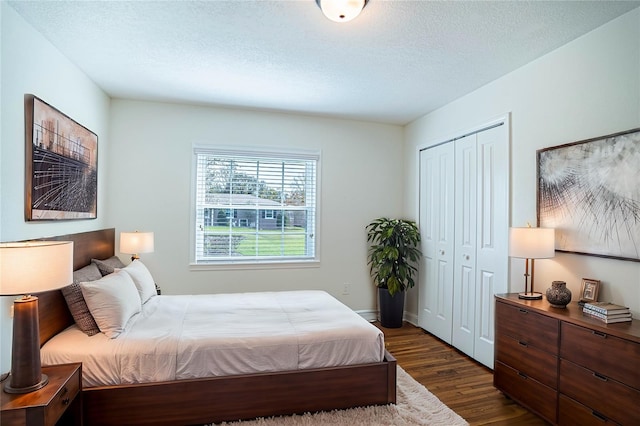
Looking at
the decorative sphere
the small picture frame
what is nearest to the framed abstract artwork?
the small picture frame

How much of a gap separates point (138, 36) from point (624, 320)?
3587mm

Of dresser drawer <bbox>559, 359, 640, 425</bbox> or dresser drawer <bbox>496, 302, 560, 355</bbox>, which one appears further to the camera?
dresser drawer <bbox>496, 302, 560, 355</bbox>

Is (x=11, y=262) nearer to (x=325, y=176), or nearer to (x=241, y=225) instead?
(x=241, y=225)

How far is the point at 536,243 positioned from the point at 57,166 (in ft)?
11.6

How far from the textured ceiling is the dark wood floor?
2636 mm

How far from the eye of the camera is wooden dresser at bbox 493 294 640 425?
1.83 m

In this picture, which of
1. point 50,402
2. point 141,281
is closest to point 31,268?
point 50,402

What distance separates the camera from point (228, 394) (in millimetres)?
2250

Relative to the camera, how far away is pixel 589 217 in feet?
7.81

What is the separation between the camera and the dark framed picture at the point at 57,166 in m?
2.26

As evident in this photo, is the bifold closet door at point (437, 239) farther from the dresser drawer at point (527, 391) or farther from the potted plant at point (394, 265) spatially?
the dresser drawer at point (527, 391)

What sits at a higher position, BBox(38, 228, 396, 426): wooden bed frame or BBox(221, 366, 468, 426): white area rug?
BBox(38, 228, 396, 426): wooden bed frame

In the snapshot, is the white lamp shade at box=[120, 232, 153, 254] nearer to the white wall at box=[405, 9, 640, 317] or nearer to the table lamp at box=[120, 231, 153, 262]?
the table lamp at box=[120, 231, 153, 262]

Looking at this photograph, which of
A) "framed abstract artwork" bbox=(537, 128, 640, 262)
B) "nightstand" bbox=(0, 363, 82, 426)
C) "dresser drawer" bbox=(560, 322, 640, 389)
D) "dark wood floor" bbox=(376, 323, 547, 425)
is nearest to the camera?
"nightstand" bbox=(0, 363, 82, 426)
